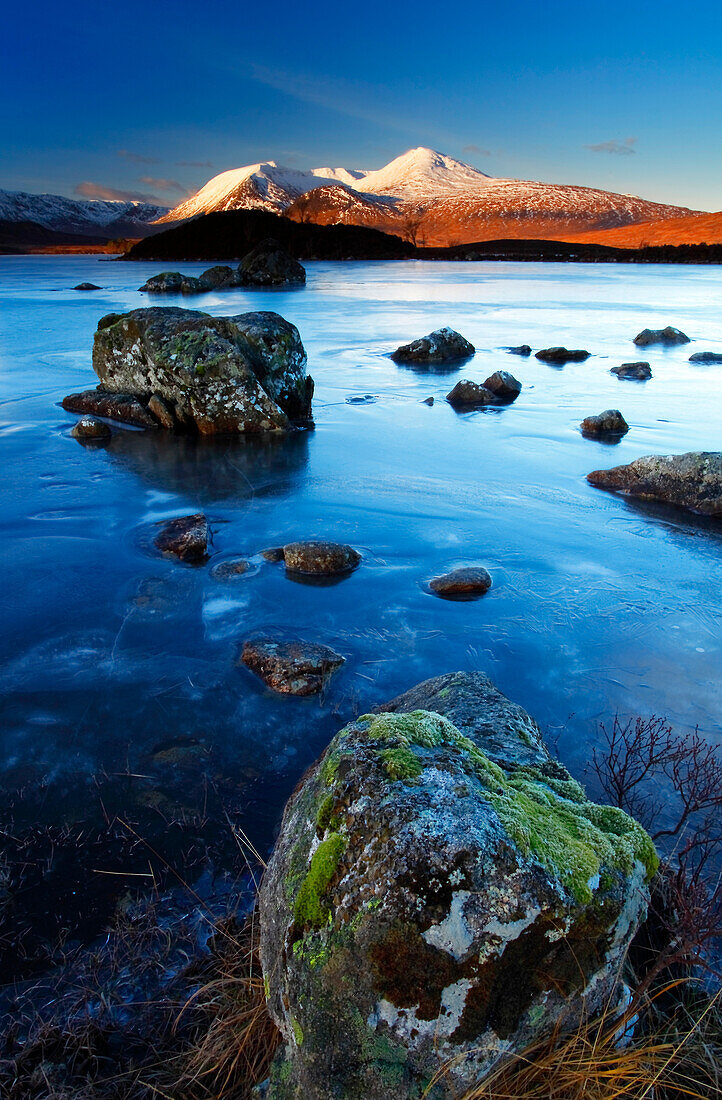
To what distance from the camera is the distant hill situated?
326 feet

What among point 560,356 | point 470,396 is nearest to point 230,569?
point 470,396

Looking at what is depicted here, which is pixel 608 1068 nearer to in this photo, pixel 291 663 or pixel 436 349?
pixel 291 663

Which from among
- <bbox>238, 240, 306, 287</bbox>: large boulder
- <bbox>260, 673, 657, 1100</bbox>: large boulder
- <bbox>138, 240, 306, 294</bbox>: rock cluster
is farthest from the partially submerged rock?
<bbox>238, 240, 306, 287</bbox>: large boulder

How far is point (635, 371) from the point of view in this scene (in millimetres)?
17734

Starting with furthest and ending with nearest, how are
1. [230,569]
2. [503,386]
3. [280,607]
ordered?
[503,386] < [230,569] < [280,607]

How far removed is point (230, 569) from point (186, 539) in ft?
2.65

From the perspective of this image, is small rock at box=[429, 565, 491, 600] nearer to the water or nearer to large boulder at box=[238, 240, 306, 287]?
the water

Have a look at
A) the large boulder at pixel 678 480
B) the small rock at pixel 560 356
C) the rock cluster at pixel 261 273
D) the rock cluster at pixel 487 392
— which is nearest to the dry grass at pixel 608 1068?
the large boulder at pixel 678 480

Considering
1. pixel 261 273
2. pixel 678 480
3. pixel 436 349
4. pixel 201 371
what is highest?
pixel 261 273

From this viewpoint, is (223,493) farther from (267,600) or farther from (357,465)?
(267,600)

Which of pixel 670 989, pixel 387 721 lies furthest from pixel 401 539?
pixel 670 989

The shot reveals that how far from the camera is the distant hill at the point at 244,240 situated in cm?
9950

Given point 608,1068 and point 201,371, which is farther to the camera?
point 201,371

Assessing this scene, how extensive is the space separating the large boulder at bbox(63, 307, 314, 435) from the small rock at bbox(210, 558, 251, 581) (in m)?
5.95
